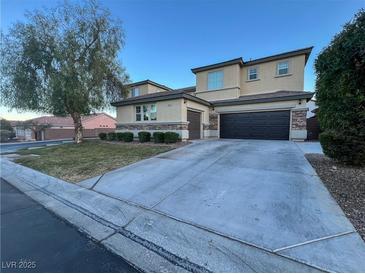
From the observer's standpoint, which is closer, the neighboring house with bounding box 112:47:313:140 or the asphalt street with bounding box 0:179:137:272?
the asphalt street with bounding box 0:179:137:272

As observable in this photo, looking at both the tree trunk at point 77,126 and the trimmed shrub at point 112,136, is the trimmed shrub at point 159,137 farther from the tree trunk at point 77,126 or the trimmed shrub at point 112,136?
the tree trunk at point 77,126

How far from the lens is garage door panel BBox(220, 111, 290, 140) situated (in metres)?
12.8

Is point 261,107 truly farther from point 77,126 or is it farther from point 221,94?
point 77,126

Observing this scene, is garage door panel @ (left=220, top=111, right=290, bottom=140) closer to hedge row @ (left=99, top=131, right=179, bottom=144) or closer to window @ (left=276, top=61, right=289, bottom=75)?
window @ (left=276, top=61, right=289, bottom=75)

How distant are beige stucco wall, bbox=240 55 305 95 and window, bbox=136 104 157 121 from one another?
8.84 metres

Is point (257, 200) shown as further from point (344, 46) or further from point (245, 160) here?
point (344, 46)

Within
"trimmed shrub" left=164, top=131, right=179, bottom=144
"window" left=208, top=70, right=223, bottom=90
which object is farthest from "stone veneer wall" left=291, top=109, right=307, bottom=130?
"trimmed shrub" left=164, top=131, right=179, bottom=144

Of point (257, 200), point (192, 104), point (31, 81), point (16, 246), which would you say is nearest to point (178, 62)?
point (192, 104)

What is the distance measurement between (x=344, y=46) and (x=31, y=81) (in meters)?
17.0

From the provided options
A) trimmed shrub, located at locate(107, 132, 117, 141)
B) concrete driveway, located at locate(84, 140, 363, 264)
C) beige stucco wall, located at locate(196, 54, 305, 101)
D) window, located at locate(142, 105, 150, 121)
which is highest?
beige stucco wall, located at locate(196, 54, 305, 101)

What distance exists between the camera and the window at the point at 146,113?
1346cm

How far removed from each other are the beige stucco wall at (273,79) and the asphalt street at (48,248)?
1669 centimetres

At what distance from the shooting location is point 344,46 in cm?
443

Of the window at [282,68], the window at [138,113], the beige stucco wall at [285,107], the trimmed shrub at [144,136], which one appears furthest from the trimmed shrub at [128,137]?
the window at [282,68]
